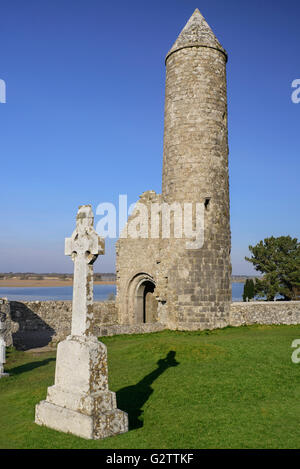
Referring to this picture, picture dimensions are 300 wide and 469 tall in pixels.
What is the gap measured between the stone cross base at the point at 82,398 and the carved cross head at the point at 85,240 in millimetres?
1351

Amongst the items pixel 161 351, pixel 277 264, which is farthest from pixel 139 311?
pixel 277 264

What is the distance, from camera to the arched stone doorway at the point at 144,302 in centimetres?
2197

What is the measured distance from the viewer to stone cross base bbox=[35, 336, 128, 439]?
586 cm

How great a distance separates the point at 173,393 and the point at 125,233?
49.4ft

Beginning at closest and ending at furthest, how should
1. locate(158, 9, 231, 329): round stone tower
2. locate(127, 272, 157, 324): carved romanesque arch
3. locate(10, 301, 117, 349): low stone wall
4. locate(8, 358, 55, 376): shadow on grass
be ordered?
locate(8, 358, 55, 376): shadow on grass < locate(158, 9, 231, 329): round stone tower < locate(10, 301, 117, 349): low stone wall < locate(127, 272, 157, 324): carved romanesque arch

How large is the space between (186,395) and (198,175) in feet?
38.1

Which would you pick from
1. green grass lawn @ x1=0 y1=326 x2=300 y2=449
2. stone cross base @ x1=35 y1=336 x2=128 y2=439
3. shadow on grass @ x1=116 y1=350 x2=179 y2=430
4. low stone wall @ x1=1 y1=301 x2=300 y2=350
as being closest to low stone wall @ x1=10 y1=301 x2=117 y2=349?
low stone wall @ x1=1 y1=301 x2=300 y2=350

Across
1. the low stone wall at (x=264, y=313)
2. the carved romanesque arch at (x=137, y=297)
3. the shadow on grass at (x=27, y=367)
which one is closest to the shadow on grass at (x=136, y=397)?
the shadow on grass at (x=27, y=367)

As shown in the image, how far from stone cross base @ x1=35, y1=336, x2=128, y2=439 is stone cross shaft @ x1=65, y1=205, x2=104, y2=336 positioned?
0.93 feet

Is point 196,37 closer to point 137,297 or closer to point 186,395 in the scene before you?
point 137,297

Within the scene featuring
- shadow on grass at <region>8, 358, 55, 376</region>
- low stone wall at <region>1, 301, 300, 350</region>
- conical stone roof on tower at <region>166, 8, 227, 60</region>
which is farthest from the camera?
conical stone roof on tower at <region>166, 8, 227, 60</region>

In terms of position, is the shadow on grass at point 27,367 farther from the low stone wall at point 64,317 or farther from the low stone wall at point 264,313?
the low stone wall at point 264,313

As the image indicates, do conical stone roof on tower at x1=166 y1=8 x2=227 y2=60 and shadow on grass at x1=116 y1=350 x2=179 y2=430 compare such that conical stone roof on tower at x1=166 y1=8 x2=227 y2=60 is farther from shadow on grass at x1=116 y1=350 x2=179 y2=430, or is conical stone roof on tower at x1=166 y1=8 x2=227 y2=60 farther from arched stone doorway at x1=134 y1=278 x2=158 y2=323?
shadow on grass at x1=116 y1=350 x2=179 y2=430
